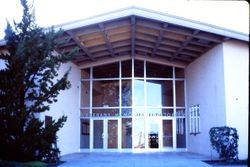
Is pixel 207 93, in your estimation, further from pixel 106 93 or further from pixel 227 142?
pixel 106 93

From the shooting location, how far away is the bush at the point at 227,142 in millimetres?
15257

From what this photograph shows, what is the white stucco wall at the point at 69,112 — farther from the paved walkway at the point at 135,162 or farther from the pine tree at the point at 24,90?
the pine tree at the point at 24,90

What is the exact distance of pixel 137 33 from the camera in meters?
18.9

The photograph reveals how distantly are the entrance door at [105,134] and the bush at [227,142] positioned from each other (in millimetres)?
8537

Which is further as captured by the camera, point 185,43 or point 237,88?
point 185,43

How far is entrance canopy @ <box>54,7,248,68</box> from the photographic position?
16.1 metres

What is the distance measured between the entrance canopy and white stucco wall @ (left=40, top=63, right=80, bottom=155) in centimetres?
121

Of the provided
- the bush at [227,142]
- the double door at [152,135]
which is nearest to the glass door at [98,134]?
the double door at [152,135]

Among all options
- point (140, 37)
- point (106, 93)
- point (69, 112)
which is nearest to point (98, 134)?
point (106, 93)

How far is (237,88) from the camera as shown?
1656 cm

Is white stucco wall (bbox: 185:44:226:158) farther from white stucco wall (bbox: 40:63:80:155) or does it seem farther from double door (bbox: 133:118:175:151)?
white stucco wall (bbox: 40:63:80:155)

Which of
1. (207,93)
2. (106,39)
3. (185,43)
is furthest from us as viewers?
(207,93)

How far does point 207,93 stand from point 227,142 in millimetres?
4224

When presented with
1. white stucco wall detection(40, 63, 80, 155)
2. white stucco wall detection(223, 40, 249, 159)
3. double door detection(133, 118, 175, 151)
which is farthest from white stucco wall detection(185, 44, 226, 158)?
white stucco wall detection(40, 63, 80, 155)
